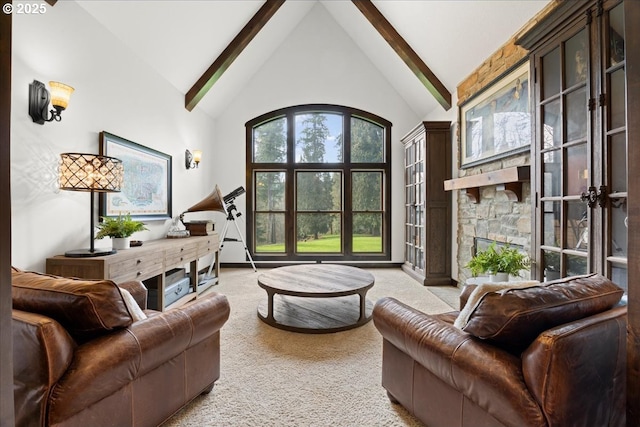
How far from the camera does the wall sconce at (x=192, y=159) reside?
4504 millimetres

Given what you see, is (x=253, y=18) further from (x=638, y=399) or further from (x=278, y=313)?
(x=638, y=399)

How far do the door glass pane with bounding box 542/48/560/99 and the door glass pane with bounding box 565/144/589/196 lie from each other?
0.51m

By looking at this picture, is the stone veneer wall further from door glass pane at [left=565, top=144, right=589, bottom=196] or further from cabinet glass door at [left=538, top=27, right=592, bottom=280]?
door glass pane at [left=565, top=144, right=589, bottom=196]

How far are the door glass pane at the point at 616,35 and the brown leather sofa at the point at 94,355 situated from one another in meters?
2.82

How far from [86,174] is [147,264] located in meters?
0.89

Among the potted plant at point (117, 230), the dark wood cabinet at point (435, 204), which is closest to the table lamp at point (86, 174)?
the potted plant at point (117, 230)

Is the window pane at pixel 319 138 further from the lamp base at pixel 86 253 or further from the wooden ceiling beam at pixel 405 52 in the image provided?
the lamp base at pixel 86 253

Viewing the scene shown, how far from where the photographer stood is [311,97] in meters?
5.58

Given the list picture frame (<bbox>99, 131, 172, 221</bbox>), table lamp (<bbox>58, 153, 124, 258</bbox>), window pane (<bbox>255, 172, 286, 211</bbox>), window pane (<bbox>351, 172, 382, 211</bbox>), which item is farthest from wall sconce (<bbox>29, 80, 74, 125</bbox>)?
window pane (<bbox>351, 172, 382, 211</bbox>)

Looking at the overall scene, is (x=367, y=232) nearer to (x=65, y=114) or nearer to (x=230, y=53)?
(x=230, y=53)

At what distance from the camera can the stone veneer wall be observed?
2881 mm

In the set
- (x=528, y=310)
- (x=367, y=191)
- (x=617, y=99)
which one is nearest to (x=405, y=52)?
(x=367, y=191)

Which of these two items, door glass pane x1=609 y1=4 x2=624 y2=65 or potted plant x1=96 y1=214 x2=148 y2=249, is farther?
potted plant x1=96 y1=214 x2=148 y2=249

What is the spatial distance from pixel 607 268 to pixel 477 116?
2.37 m
